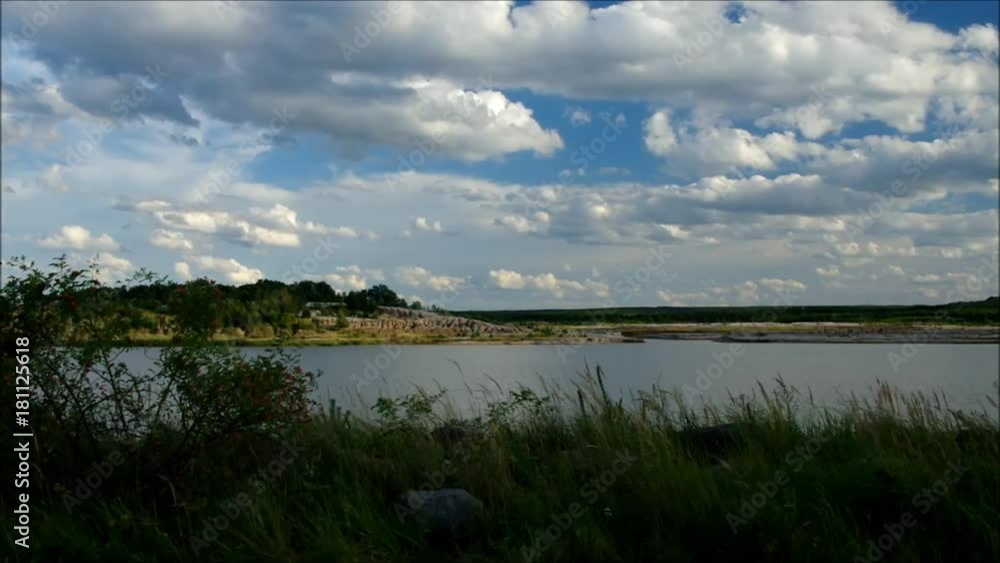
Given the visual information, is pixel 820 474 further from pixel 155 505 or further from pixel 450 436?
pixel 155 505

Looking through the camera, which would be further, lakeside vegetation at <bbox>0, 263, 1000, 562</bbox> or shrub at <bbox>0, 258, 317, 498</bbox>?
shrub at <bbox>0, 258, 317, 498</bbox>

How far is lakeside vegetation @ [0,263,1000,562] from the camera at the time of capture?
6.82 metres

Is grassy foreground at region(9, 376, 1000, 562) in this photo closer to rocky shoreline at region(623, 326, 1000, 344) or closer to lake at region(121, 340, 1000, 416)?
lake at region(121, 340, 1000, 416)

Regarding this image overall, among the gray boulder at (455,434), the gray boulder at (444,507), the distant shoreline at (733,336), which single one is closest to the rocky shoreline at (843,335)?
the distant shoreline at (733,336)

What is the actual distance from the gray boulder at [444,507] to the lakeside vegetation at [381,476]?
2.0 inches

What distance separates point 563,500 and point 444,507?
3.43 feet

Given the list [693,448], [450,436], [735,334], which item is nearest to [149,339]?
[450,436]

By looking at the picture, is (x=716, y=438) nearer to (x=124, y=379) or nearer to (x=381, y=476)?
(x=381, y=476)

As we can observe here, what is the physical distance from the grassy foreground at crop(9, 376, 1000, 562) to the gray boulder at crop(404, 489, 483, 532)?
105 mm

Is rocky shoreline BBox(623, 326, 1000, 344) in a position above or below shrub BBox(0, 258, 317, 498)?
below

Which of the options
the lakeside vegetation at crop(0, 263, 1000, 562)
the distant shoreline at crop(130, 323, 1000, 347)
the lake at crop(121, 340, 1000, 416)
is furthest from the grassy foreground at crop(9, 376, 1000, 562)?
the distant shoreline at crop(130, 323, 1000, 347)

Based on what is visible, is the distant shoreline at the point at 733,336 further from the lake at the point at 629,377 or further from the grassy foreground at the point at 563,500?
the grassy foreground at the point at 563,500

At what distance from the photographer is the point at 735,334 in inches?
3167

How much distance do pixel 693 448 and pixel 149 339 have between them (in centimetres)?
586
